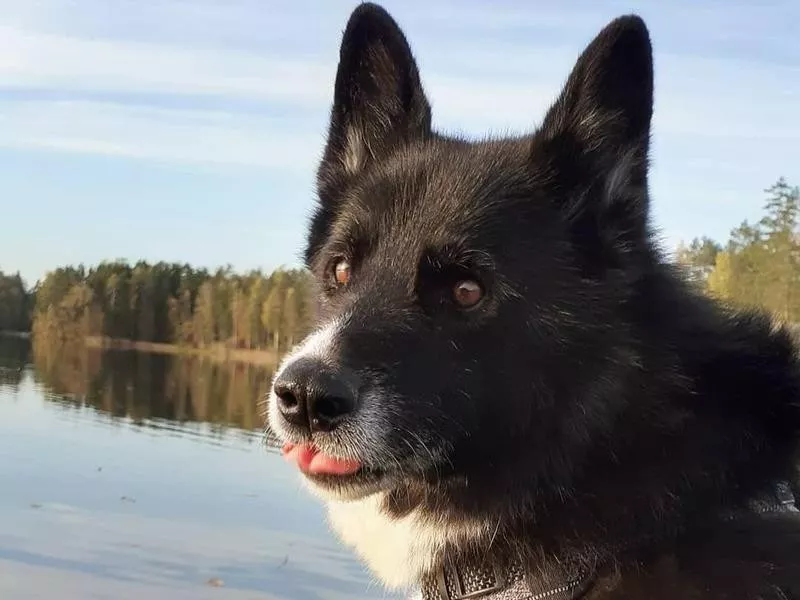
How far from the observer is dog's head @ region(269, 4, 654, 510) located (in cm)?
328

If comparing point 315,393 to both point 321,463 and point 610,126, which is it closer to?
point 321,463

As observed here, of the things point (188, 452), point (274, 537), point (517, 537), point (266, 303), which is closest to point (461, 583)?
point (517, 537)

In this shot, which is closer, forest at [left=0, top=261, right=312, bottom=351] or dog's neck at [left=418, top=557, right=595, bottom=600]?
dog's neck at [left=418, top=557, right=595, bottom=600]

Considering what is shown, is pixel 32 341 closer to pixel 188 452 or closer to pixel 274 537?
pixel 188 452

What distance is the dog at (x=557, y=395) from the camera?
319cm

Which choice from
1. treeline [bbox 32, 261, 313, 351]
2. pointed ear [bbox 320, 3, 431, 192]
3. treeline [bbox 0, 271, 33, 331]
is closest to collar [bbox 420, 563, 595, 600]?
pointed ear [bbox 320, 3, 431, 192]

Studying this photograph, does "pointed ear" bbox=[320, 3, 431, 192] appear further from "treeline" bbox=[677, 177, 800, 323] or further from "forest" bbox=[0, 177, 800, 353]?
"forest" bbox=[0, 177, 800, 353]

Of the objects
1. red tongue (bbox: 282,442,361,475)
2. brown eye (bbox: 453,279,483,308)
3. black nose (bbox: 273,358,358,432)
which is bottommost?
red tongue (bbox: 282,442,361,475)

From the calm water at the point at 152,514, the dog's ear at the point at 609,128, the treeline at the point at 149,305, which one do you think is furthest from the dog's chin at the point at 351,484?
the treeline at the point at 149,305

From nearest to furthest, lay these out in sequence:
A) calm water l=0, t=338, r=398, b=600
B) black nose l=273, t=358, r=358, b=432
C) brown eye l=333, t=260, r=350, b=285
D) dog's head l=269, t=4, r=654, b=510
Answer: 1. black nose l=273, t=358, r=358, b=432
2. dog's head l=269, t=4, r=654, b=510
3. brown eye l=333, t=260, r=350, b=285
4. calm water l=0, t=338, r=398, b=600

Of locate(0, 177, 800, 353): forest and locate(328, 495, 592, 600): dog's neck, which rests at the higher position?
locate(328, 495, 592, 600): dog's neck

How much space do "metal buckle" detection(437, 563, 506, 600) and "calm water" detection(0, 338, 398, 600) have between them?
0.50 m

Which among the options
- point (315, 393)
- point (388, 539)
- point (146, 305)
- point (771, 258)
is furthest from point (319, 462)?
point (146, 305)

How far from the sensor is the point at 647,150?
3553mm
